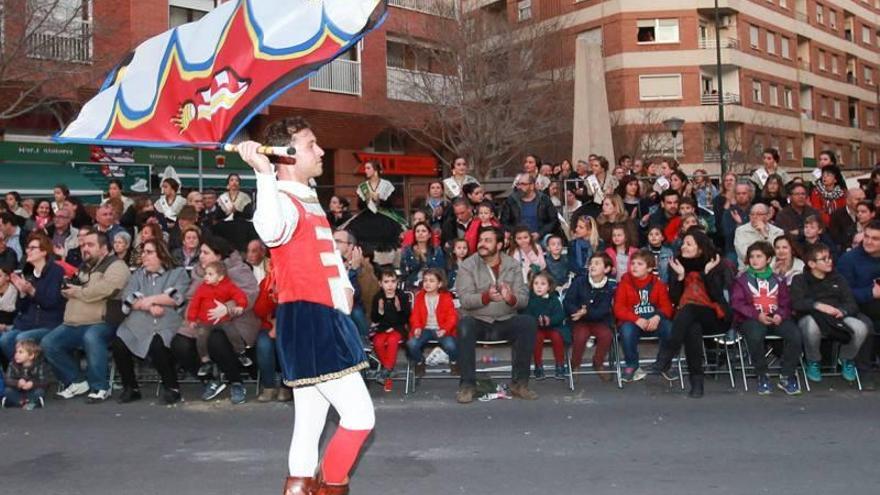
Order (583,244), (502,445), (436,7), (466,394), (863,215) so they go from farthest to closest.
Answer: (436,7) → (583,244) → (863,215) → (466,394) → (502,445)

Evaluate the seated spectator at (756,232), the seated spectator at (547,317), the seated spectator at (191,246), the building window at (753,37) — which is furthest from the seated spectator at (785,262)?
the building window at (753,37)

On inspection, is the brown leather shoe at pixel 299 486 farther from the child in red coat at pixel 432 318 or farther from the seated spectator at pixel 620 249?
the seated spectator at pixel 620 249

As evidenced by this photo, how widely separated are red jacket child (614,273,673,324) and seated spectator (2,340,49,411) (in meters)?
6.15

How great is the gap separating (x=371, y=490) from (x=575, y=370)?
4686 mm

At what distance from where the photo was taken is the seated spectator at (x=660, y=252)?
425 inches

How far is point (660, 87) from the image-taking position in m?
46.4

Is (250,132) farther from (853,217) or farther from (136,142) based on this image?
(136,142)

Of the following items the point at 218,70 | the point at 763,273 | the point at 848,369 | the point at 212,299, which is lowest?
the point at 848,369

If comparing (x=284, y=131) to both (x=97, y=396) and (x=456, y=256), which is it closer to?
(x=97, y=396)

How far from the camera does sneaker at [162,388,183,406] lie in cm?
930

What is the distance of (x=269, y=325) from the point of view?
9.62 meters

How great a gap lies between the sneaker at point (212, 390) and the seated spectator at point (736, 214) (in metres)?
6.67

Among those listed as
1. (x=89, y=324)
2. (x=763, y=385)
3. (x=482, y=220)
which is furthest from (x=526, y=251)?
(x=89, y=324)

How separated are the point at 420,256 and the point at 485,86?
1531cm
